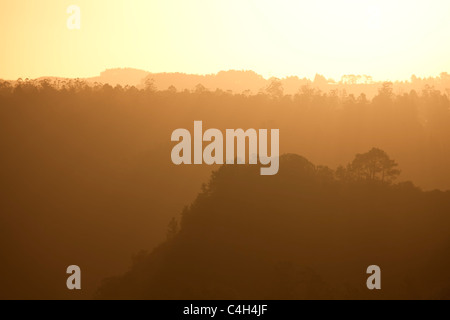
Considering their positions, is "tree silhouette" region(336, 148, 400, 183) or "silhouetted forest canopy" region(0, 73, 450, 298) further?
"tree silhouette" region(336, 148, 400, 183)

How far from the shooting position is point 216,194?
7325 cm

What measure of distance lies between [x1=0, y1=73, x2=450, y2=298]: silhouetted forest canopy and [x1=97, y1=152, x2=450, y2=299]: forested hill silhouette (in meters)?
0.17

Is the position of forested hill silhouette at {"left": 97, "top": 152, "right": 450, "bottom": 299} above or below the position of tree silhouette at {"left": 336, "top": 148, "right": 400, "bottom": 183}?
below

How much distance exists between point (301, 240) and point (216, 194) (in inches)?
431

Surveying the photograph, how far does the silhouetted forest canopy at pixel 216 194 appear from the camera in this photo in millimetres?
66250

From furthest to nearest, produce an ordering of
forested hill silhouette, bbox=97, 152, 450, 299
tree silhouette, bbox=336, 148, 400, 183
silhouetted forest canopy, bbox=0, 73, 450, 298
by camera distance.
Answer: tree silhouette, bbox=336, 148, 400, 183, silhouetted forest canopy, bbox=0, 73, 450, 298, forested hill silhouette, bbox=97, 152, 450, 299

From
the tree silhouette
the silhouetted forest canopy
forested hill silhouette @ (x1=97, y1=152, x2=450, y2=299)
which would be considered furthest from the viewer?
the tree silhouette

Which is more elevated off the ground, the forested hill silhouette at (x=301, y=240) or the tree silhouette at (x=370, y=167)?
the tree silhouette at (x=370, y=167)

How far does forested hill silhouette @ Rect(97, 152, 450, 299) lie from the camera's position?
59.7m

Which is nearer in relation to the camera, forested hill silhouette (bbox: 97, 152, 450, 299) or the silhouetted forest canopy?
forested hill silhouette (bbox: 97, 152, 450, 299)

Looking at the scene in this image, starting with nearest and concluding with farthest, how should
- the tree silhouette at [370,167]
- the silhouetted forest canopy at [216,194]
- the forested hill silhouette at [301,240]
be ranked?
the forested hill silhouette at [301,240] < the silhouetted forest canopy at [216,194] < the tree silhouette at [370,167]

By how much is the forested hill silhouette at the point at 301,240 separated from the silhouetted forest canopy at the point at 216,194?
0.17 meters

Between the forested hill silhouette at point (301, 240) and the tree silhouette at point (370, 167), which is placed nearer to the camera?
the forested hill silhouette at point (301, 240)

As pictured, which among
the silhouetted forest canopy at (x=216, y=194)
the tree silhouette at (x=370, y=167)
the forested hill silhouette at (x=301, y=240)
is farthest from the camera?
the tree silhouette at (x=370, y=167)
